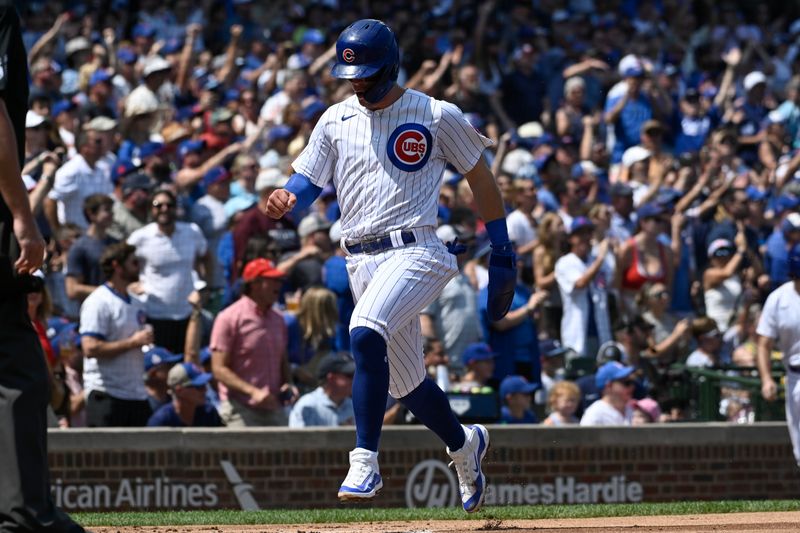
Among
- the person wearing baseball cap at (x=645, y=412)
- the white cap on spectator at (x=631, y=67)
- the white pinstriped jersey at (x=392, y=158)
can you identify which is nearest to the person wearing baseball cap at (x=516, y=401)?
the person wearing baseball cap at (x=645, y=412)

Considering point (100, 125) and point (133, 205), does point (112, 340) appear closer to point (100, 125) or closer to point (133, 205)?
point (133, 205)

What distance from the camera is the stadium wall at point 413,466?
31.9 ft

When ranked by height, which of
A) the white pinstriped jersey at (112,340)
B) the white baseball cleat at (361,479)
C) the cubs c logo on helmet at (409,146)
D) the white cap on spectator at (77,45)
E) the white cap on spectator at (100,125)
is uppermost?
the white cap on spectator at (77,45)

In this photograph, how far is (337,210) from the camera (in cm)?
1277

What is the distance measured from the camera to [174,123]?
14.4 m

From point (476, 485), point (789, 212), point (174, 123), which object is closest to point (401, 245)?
point (476, 485)

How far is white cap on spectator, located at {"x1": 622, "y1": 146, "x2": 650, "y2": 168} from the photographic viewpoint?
15.1 m

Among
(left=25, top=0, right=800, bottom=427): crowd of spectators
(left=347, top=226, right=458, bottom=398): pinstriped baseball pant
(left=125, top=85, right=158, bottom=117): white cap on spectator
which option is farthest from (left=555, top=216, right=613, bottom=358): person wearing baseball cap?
(left=347, top=226, right=458, bottom=398): pinstriped baseball pant

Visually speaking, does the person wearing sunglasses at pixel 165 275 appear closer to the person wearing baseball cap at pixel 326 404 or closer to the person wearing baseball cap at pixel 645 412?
the person wearing baseball cap at pixel 326 404

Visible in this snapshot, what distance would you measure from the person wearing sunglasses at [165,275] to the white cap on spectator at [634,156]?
5541mm

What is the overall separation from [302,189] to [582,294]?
6.23m

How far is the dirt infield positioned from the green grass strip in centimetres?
28

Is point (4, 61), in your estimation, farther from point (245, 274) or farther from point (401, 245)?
point (245, 274)

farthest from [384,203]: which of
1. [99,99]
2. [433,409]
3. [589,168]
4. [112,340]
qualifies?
Result: [589,168]
